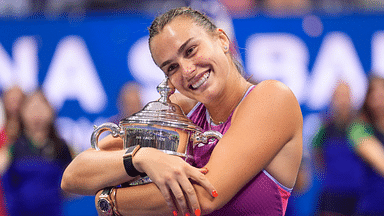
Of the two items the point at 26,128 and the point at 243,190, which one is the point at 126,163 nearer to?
the point at 243,190

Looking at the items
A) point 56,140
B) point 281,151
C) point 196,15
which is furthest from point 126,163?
point 56,140

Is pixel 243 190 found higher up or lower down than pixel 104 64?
lower down

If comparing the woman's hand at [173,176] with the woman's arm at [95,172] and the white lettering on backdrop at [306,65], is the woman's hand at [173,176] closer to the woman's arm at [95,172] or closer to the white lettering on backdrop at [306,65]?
the woman's arm at [95,172]

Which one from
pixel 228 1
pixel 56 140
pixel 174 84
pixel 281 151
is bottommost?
pixel 56 140

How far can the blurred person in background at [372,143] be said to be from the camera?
9.45ft

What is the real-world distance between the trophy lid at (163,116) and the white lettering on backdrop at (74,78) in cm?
233

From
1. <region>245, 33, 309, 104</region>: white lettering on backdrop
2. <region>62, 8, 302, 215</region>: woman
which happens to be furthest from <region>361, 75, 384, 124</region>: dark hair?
<region>62, 8, 302, 215</region>: woman

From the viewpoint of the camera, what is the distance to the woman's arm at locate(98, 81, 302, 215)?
1118mm

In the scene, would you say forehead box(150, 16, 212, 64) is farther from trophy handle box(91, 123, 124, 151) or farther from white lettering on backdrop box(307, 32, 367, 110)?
white lettering on backdrop box(307, 32, 367, 110)

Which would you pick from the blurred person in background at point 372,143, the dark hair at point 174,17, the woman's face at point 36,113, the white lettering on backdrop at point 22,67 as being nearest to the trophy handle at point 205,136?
the dark hair at point 174,17

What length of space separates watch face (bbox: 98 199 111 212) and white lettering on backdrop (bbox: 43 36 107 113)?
2.40 meters

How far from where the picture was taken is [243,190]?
1.23 metres

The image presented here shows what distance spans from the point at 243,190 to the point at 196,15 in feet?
2.11

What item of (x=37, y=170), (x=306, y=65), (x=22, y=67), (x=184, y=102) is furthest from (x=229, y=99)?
(x=22, y=67)
